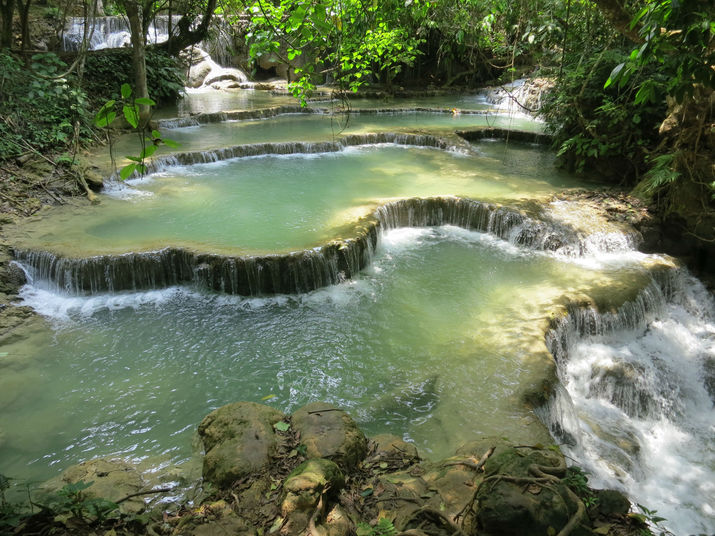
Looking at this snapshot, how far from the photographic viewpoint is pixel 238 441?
2938 mm

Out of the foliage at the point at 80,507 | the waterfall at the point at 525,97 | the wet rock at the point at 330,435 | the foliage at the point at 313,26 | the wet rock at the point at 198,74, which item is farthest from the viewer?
the wet rock at the point at 198,74

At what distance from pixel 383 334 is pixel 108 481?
9.73 ft

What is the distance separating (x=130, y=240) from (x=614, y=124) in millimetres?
8334

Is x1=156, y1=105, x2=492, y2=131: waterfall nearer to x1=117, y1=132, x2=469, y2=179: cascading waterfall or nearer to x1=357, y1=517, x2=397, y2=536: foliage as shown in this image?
x1=117, y1=132, x2=469, y2=179: cascading waterfall

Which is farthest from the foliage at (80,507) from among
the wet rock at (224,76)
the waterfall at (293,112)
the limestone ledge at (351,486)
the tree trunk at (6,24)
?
the wet rock at (224,76)

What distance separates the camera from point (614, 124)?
8.28 meters

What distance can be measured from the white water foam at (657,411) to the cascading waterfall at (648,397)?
0.01 metres

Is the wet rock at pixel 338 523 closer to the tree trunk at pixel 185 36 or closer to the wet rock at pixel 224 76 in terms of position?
the tree trunk at pixel 185 36

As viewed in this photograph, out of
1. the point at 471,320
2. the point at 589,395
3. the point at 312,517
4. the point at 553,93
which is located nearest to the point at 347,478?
the point at 312,517

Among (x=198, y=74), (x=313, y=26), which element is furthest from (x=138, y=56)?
(x=198, y=74)

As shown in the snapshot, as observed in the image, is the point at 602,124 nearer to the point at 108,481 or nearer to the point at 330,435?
the point at 330,435

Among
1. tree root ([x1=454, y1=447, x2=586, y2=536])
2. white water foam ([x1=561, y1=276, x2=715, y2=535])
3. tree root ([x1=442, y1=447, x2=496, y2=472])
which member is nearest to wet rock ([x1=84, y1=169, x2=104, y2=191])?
tree root ([x1=442, y1=447, x2=496, y2=472])

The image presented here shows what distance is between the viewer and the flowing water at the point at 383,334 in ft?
13.1

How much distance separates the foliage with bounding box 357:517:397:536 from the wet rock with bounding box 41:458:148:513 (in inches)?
52.2
